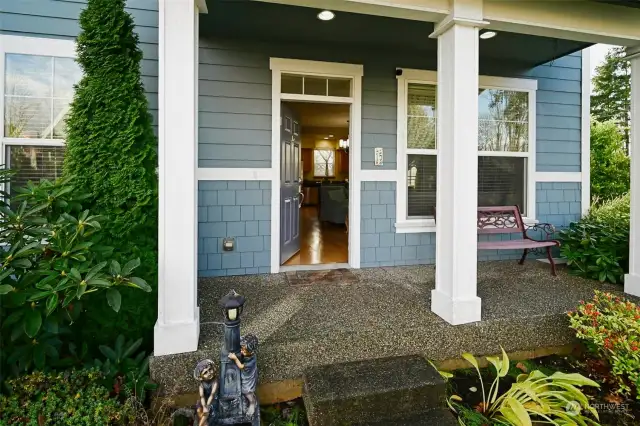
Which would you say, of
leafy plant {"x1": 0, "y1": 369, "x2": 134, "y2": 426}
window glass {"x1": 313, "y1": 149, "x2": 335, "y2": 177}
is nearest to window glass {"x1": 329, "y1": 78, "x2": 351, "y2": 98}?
leafy plant {"x1": 0, "y1": 369, "x2": 134, "y2": 426}

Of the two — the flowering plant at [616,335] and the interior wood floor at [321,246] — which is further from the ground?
the interior wood floor at [321,246]

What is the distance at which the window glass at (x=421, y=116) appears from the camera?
4.08 meters

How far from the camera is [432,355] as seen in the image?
2.34 m

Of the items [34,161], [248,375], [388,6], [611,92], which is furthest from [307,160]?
[611,92]

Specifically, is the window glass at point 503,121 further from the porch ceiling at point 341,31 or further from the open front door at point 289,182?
the open front door at point 289,182

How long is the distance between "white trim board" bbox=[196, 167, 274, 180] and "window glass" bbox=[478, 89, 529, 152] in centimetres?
267

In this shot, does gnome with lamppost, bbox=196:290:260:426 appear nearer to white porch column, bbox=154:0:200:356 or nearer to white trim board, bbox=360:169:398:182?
white porch column, bbox=154:0:200:356

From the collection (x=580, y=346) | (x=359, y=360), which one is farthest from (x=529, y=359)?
(x=359, y=360)

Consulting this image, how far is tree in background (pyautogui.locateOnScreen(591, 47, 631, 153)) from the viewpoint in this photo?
54.0ft

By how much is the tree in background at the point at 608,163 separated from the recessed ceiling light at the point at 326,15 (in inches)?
310

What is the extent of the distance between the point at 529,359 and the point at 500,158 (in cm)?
266

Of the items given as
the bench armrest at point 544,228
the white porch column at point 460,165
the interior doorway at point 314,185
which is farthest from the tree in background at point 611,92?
the white porch column at point 460,165

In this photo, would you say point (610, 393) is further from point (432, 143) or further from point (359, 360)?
point (432, 143)

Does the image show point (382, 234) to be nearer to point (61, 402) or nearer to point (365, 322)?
point (365, 322)
